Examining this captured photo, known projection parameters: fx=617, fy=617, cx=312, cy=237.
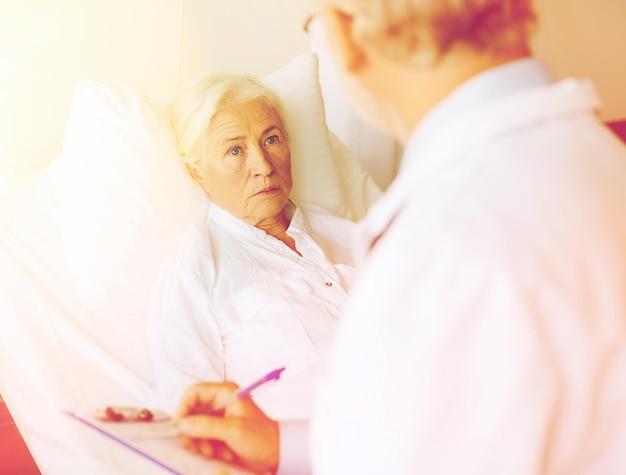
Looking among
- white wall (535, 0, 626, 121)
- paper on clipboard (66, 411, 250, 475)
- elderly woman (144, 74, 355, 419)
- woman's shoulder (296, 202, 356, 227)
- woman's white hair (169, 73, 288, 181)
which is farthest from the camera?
white wall (535, 0, 626, 121)

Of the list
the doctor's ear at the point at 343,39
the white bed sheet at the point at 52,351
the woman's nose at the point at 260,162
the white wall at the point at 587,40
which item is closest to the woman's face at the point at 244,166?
the woman's nose at the point at 260,162

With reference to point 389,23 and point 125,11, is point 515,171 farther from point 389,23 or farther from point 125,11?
point 125,11

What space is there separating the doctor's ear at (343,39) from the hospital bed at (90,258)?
0.46 m

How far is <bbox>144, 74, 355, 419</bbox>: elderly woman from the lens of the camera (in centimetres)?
80

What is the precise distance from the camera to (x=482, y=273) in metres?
0.40

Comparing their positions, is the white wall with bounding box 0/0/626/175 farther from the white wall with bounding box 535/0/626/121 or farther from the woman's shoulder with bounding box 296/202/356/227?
the white wall with bounding box 535/0/626/121

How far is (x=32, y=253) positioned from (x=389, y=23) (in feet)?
1.98

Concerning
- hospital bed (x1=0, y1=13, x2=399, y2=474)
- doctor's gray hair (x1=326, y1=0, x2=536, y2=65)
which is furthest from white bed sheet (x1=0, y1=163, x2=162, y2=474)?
doctor's gray hair (x1=326, y1=0, x2=536, y2=65)

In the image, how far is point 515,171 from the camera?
16.8 inches

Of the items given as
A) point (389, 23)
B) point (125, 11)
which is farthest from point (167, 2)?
point (389, 23)

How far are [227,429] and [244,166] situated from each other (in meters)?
0.44

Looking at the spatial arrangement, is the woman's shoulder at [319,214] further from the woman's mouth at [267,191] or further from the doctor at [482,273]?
the doctor at [482,273]

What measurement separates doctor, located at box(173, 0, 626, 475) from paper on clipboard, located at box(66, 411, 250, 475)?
0.17 meters

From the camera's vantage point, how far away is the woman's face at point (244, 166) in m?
0.94
